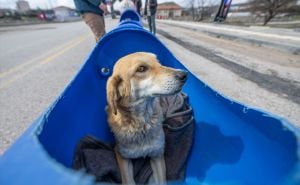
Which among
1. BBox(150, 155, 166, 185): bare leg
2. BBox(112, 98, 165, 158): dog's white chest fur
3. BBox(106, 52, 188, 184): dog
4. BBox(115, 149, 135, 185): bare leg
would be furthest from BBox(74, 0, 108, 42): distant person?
BBox(150, 155, 166, 185): bare leg

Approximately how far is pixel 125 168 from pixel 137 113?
18.5 inches

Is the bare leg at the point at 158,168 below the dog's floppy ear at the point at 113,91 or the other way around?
Answer: below

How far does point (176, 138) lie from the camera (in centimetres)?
227

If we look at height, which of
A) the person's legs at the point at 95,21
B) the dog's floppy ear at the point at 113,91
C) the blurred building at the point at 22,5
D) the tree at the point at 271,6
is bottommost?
the blurred building at the point at 22,5

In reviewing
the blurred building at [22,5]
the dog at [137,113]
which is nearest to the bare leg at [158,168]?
the dog at [137,113]

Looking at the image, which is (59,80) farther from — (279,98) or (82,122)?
(279,98)

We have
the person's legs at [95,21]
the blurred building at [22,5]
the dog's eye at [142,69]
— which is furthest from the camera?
the blurred building at [22,5]

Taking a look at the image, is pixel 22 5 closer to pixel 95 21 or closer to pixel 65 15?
pixel 65 15

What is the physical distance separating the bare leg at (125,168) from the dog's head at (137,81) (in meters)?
0.43

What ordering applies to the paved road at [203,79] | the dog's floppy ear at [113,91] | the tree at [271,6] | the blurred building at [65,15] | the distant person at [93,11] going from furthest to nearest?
1. the blurred building at [65,15]
2. the tree at [271,6]
3. the distant person at [93,11]
4. the paved road at [203,79]
5. the dog's floppy ear at [113,91]

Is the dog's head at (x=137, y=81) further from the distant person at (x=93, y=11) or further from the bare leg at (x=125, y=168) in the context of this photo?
the distant person at (x=93, y=11)

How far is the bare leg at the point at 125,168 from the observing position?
78.7 inches

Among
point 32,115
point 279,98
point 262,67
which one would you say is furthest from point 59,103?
point 262,67

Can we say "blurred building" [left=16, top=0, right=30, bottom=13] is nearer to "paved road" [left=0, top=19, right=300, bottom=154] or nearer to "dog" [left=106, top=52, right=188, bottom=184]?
"paved road" [left=0, top=19, right=300, bottom=154]
